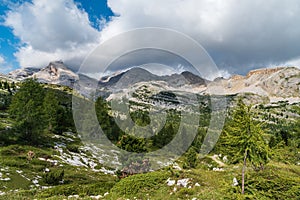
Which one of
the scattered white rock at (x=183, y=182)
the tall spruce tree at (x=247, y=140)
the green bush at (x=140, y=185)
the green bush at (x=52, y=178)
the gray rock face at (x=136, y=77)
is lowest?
the green bush at (x=52, y=178)

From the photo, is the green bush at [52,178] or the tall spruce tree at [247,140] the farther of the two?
the green bush at [52,178]

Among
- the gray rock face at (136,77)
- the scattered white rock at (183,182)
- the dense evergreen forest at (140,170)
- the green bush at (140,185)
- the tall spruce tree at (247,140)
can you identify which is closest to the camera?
the tall spruce tree at (247,140)

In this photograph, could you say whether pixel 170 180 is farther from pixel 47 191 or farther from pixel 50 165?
pixel 50 165

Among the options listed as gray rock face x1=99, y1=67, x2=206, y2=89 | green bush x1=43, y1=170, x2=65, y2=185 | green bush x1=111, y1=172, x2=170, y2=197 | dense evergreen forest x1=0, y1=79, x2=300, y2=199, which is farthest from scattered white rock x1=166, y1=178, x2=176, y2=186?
green bush x1=43, y1=170, x2=65, y2=185

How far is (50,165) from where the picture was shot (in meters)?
30.2

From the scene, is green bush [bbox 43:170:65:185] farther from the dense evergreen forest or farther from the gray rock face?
the gray rock face

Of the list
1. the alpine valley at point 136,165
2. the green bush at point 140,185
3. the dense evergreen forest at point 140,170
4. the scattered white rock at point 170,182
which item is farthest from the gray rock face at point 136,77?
the green bush at point 140,185

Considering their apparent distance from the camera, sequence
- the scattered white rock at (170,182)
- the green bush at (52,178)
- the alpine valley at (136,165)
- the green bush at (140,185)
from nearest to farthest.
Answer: the alpine valley at (136,165), the green bush at (140,185), the scattered white rock at (170,182), the green bush at (52,178)

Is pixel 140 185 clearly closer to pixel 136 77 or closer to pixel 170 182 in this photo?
pixel 170 182

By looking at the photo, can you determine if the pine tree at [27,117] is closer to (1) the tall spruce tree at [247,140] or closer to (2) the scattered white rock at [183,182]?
(2) the scattered white rock at [183,182]

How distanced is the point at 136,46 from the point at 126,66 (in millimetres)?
2351

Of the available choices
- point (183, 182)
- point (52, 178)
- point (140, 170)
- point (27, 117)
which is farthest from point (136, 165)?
point (27, 117)

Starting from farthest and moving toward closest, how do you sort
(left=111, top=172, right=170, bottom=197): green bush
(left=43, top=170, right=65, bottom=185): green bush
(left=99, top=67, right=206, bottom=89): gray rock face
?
(left=99, top=67, right=206, bottom=89): gray rock face < (left=43, top=170, right=65, bottom=185): green bush < (left=111, top=172, right=170, bottom=197): green bush

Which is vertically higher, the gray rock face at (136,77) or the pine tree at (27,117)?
the gray rock face at (136,77)
